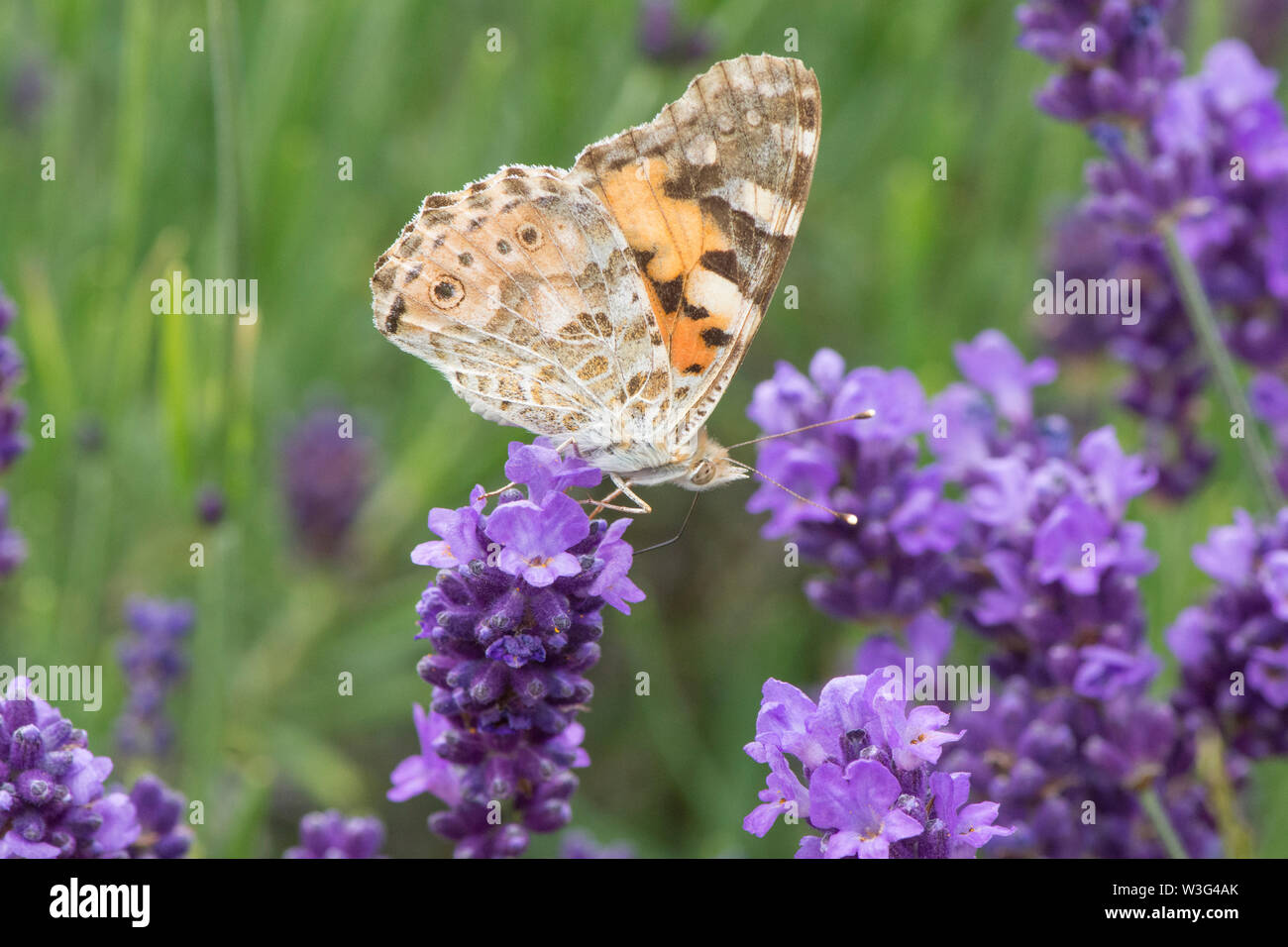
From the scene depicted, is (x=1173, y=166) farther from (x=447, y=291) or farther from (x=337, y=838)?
(x=337, y=838)

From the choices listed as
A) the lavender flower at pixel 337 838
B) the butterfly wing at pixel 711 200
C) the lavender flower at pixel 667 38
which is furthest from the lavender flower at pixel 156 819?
the lavender flower at pixel 667 38

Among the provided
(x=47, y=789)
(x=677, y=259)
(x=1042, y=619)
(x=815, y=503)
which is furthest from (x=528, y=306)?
(x=47, y=789)

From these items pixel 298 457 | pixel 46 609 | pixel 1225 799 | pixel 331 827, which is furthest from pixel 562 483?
pixel 298 457

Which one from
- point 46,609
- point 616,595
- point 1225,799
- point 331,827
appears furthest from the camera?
point 46,609

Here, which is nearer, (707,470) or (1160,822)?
(1160,822)

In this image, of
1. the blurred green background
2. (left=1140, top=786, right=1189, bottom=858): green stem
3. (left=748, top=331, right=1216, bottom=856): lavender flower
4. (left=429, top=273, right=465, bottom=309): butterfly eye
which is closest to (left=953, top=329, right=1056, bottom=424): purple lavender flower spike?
(left=748, top=331, right=1216, bottom=856): lavender flower

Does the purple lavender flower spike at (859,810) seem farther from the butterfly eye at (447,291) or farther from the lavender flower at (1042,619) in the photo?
the butterfly eye at (447,291)
